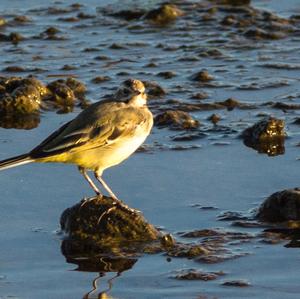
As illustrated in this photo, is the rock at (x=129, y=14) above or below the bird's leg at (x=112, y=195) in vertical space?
above

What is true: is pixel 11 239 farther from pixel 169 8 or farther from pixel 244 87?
pixel 169 8

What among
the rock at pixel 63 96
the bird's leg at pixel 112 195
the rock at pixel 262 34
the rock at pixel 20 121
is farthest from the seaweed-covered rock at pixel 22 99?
the rock at pixel 262 34

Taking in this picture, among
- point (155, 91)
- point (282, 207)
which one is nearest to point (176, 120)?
point (155, 91)

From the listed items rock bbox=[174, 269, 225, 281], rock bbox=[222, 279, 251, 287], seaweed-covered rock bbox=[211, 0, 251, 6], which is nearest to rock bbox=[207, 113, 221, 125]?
rock bbox=[174, 269, 225, 281]

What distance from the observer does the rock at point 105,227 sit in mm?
9523

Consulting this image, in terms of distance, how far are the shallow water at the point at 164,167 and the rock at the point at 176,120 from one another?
12cm

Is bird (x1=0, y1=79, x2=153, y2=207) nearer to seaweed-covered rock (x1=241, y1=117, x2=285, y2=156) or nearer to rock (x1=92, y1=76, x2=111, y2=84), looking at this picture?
seaweed-covered rock (x1=241, y1=117, x2=285, y2=156)

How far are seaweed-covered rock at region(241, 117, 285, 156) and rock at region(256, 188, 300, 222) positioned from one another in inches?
69.7

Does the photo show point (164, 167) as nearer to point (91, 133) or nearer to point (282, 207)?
point (91, 133)

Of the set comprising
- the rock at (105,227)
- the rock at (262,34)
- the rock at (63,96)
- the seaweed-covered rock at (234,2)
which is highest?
the seaweed-covered rock at (234,2)

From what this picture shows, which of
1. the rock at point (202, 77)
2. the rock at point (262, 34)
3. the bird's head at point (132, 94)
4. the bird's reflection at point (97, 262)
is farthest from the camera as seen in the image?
the rock at point (262, 34)

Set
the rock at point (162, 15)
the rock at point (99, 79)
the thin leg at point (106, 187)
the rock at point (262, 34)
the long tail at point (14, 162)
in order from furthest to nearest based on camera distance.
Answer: the rock at point (162, 15) < the rock at point (262, 34) < the rock at point (99, 79) < the thin leg at point (106, 187) < the long tail at point (14, 162)

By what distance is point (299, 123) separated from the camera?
40.3 ft

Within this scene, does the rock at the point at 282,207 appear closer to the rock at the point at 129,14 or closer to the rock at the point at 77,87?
the rock at the point at 77,87
